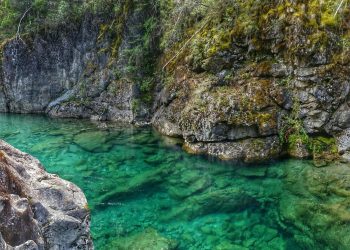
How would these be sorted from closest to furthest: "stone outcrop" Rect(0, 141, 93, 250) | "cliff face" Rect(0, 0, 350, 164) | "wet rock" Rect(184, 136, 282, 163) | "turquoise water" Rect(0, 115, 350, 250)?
1. "stone outcrop" Rect(0, 141, 93, 250)
2. "turquoise water" Rect(0, 115, 350, 250)
3. "cliff face" Rect(0, 0, 350, 164)
4. "wet rock" Rect(184, 136, 282, 163)

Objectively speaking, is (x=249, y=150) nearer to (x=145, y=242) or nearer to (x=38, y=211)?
(x=145, y=242)

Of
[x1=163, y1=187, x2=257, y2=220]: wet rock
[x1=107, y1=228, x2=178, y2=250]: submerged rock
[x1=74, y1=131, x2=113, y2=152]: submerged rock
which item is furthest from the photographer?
[x1=74, y1=131, x2=113, y2=152]: submerged rock

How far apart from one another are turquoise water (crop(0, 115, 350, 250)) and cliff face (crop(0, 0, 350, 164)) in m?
1.05

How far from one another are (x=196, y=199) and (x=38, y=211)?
5.08 m

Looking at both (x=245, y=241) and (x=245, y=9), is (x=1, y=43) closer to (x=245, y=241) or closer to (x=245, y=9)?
(x=245, y=9)

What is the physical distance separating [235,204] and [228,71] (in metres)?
5.95

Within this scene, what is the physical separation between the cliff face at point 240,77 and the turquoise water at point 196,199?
105 cm

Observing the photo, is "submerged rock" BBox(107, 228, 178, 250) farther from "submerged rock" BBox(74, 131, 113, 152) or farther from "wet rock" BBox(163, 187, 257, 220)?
"submerged rock" BBox(74, 131, 113, 152)

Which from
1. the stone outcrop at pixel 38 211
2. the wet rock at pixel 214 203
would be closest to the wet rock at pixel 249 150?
the wet rock at pixel 214 203

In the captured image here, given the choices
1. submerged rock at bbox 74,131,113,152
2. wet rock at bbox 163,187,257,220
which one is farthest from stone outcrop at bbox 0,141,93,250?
submerged rock at bbox 74,131,113,152

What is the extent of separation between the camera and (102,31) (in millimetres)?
20781

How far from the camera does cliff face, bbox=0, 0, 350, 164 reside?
11.7 meters

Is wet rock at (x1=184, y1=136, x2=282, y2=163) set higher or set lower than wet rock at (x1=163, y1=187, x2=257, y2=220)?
higher

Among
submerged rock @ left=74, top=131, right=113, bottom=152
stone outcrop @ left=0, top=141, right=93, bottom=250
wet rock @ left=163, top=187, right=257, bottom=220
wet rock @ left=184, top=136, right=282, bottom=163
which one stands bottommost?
submerged rock @ left=74, top=131, right=113, bottom=152
